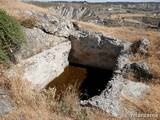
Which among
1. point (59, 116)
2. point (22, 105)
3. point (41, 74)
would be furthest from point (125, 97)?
point (41, 74)

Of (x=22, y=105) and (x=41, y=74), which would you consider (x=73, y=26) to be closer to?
(x=41, y=74)

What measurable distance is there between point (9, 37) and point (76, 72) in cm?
549

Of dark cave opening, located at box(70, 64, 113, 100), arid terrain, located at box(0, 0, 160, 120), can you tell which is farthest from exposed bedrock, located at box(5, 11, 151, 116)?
dark cave opening, located at box(70, 64, 113, 100)

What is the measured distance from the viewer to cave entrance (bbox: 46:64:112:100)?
14218mm

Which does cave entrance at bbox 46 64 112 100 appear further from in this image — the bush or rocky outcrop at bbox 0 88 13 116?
rocky outcrop at bbox 0 88 13 116

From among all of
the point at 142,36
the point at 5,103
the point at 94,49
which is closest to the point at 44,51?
the point at 94,49

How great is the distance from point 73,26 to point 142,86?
29.0ft


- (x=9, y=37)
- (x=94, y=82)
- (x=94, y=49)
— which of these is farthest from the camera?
(x=94, y=49)

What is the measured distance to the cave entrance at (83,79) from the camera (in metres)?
14.2

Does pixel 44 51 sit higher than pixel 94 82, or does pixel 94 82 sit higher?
pixel 44 51

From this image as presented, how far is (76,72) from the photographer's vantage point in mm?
16781

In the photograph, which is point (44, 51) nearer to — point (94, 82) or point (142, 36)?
point (94, 82)

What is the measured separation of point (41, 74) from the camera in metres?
14.6

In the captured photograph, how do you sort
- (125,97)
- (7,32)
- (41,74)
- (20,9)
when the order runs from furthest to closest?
(20,9) → (41,74) → (7,32) → (125,97)
